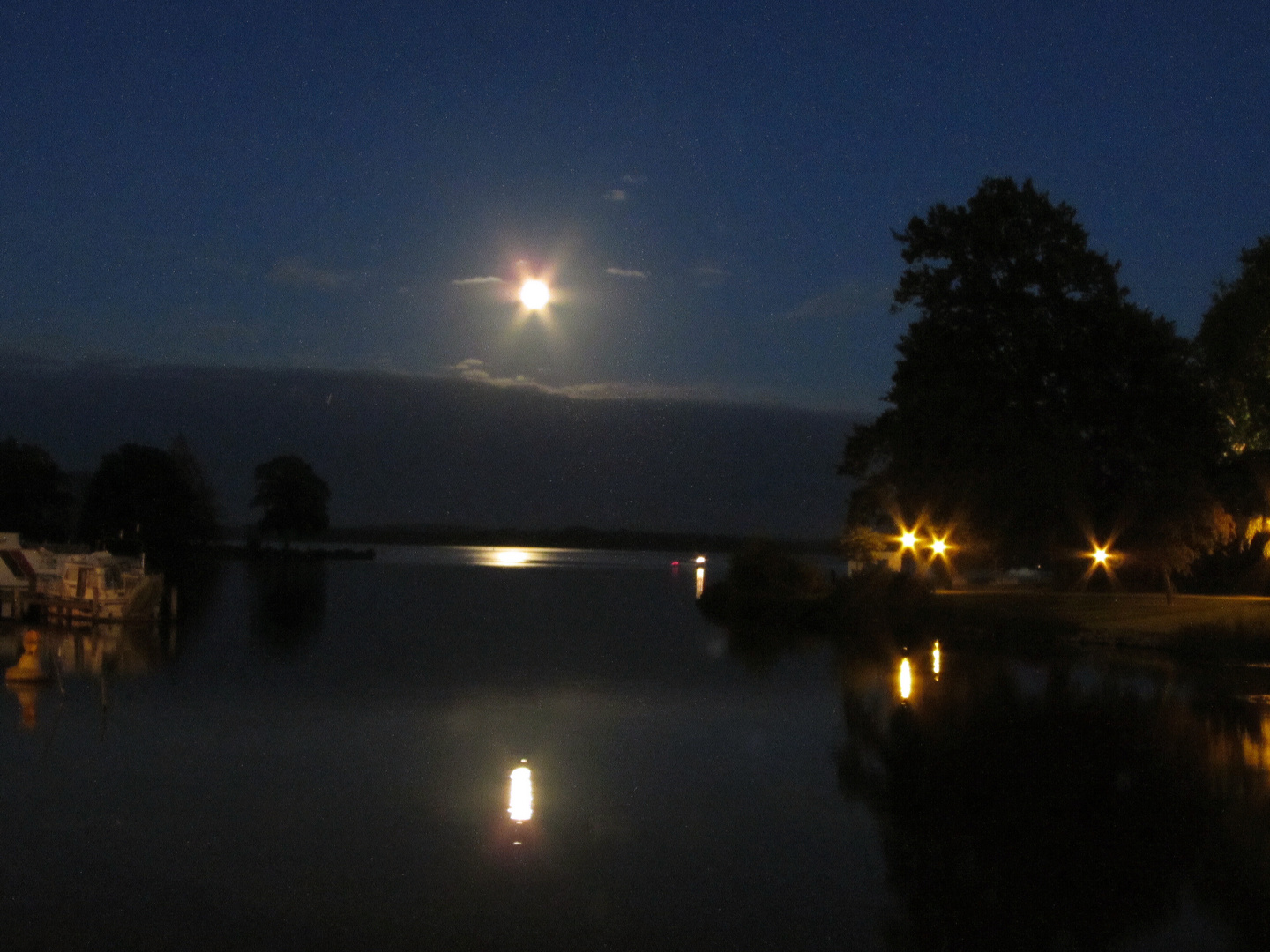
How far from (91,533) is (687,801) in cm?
10300

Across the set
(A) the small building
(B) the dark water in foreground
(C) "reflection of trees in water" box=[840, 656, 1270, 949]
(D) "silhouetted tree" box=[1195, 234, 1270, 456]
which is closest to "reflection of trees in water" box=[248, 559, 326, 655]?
(A) the small building

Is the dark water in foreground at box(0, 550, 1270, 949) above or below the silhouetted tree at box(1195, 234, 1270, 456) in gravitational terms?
below

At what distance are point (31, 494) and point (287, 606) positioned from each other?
5892cm

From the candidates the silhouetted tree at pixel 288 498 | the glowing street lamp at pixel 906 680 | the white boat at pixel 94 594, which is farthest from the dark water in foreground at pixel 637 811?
the silhouetted tree at pixel 288 498

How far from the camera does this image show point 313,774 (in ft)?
51.0

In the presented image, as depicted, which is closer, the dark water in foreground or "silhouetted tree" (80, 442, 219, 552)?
the dark water in foreground

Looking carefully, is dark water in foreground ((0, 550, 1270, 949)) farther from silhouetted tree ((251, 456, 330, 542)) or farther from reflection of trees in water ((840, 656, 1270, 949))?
silhouetted tree ((251, 456, 330, 542))

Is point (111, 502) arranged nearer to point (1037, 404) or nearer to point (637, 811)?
point (1037, 404)

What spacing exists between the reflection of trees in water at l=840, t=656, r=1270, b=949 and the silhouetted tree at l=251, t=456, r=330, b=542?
4592 inches

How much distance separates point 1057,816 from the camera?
45.0 ft

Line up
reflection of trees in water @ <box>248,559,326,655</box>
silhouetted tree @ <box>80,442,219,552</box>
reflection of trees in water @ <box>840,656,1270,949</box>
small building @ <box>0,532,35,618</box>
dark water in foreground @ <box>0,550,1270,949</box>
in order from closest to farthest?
dark water in foreground @ <box>0,550,1270,949</box>
reflection of trees in water @ <box>840,656,1270,949</box>
reflection of trees in water @ <box>248,559,326,655</box>
small building @ <box>0,532,35,618</box>
silhouetted tree @ <box>80,442,219,552</box>

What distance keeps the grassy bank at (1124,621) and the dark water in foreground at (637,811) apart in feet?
8.97

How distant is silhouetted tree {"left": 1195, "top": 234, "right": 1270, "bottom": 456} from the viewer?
153 feet

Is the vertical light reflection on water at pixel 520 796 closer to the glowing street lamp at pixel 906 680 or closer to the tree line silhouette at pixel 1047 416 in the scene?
the glowing street lamp at pixel 906 680
